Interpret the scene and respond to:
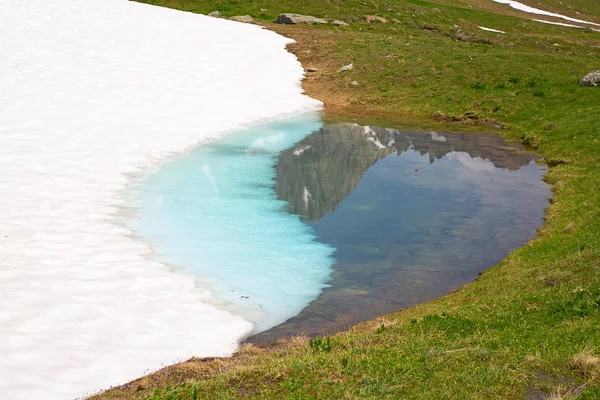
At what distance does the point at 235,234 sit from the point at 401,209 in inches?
280

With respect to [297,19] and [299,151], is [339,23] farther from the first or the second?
[299,151]

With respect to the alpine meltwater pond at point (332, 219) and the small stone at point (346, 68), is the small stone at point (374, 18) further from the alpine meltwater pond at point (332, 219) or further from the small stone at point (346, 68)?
the alpine meltwater pond at point (332, 219)

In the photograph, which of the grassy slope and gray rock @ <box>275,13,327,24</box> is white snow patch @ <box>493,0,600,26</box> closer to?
gray rock @ <box>275,13,327,24</box>

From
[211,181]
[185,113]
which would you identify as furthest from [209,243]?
[185,113]

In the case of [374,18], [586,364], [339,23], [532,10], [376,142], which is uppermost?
[532,10]

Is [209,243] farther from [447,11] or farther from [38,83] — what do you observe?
[447,11]

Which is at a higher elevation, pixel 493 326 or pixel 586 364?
pixel 586 364

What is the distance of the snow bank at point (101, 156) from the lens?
44.5ft

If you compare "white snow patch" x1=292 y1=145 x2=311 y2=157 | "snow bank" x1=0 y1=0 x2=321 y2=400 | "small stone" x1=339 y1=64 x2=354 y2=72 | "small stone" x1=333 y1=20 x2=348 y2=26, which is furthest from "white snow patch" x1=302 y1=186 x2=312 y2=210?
"small stone" x1=333 y1=20 x2=348 y2=26

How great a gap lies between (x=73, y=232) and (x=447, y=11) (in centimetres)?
8509

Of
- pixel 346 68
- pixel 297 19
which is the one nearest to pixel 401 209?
pixel 346 68

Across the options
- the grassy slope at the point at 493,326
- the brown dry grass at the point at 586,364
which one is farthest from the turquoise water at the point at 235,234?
the brown dry grass at the point at 586,364

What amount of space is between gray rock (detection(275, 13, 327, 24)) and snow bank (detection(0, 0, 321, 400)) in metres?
6.58

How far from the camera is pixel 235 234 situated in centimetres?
2203
